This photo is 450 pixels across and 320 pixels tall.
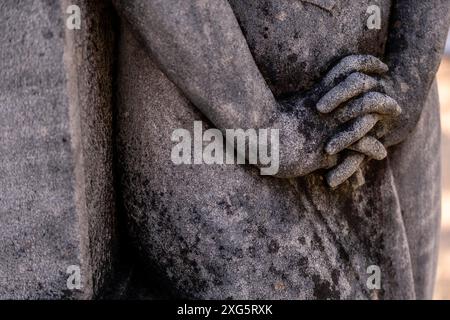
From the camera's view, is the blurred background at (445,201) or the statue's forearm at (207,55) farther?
the blurred background at (445,201)

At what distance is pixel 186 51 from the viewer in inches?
47.0

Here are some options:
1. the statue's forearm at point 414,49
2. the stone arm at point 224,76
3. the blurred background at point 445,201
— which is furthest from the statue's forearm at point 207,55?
the blurred background at point 445,201

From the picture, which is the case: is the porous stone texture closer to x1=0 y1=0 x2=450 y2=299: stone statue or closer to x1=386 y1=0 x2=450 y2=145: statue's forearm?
x1=0 y1=0 x2=450 y2=299: stone statue

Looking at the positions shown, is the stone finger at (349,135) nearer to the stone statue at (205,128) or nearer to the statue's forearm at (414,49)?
the stone statue at (205,128)

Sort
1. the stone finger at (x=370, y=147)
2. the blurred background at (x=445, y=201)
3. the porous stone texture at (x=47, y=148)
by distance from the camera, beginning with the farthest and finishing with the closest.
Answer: the blurred background at (x=445, y=201)
the stone finger at (x=370, y=147)
the porous stone texture at (x=47, y=148)

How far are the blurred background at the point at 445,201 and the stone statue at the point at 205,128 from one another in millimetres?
1422

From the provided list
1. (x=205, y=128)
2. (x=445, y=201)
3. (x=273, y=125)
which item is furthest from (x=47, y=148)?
(x=445, y=201)

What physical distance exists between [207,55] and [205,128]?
139mm

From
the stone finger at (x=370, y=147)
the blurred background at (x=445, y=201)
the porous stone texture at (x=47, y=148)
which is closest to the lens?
the porous stone texture at (x=47, y=148)

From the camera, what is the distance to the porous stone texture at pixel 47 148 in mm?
1172

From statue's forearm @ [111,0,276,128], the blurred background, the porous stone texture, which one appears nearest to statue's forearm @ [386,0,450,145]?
statue's forearm @ [111,0,276,128]

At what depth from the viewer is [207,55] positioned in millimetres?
1199

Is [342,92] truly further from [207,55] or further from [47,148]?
[47,148]

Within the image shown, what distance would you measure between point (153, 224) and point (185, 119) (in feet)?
0.66
